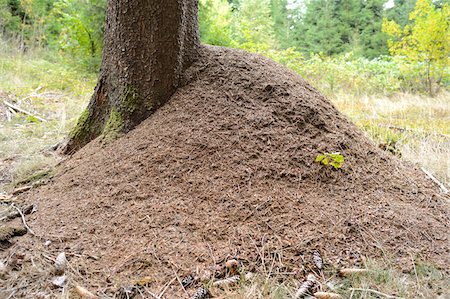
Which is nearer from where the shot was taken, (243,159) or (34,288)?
(34,288)

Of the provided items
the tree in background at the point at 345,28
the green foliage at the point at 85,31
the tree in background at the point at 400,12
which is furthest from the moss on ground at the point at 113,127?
the tree in background at the point at 400,12

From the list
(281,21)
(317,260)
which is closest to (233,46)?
(317,260)

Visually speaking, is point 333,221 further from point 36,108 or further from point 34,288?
point 36,108

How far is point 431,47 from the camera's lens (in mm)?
7426

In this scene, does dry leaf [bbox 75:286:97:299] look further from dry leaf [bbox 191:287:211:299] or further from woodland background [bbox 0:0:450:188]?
woodland background [bbox 0:0:450:188]

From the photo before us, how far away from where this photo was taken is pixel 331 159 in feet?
5.98

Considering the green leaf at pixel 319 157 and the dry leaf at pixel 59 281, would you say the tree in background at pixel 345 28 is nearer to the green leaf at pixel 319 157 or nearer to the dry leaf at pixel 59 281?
the green leaf at pixel 319 157

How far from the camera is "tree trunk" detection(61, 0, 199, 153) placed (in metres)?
2.09

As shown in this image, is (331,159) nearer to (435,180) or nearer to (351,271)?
(351,271)

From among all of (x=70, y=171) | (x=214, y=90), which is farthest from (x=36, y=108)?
(x=214, y=90)

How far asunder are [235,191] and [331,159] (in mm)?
584

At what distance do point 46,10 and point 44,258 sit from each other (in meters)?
12.5

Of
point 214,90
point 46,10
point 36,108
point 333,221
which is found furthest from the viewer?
point 46,10

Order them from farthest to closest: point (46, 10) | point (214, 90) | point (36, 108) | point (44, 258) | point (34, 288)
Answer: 1. point (46, 10)
2. point (36, 108)
3. point (214, 90)
4. point (44, 258)
5. point (34, 288)
